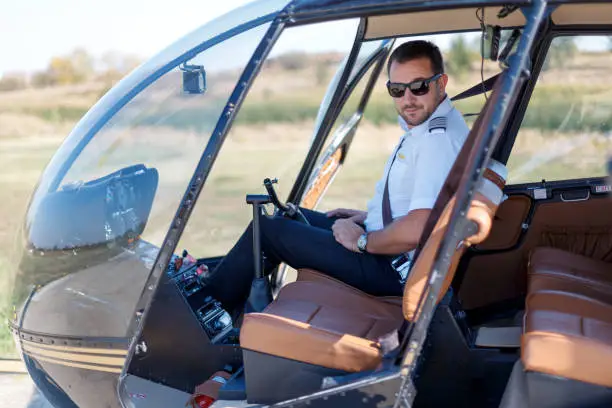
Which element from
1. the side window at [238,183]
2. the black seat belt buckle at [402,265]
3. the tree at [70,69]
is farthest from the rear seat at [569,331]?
the tree at [70,69]

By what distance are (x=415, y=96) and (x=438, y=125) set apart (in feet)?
0.59

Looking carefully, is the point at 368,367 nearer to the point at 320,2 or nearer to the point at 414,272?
the point at 414,272

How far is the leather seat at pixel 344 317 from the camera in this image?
2.33 m

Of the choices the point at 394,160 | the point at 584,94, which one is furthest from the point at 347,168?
the point at 394,160

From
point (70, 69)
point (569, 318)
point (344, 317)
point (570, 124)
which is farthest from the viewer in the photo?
point (70, 69)

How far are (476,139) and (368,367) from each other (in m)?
0.77

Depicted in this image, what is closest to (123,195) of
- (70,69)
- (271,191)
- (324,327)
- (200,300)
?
(200,300)

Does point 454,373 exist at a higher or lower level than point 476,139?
lower

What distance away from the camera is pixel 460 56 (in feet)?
19.4

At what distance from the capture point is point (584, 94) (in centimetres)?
400

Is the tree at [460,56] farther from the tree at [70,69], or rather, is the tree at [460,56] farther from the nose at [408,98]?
the tree at [70,69]

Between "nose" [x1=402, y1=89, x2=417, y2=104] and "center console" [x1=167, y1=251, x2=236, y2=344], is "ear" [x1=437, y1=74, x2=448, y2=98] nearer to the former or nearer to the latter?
"nose" [x1=402, y1=89, x2=417, y2=104]

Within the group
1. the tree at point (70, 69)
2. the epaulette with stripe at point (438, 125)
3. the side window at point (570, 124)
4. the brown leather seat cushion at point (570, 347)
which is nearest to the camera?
the brown leather seat cushion at point (570, 347)

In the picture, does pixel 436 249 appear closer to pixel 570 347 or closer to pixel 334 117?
pixel 570 347
